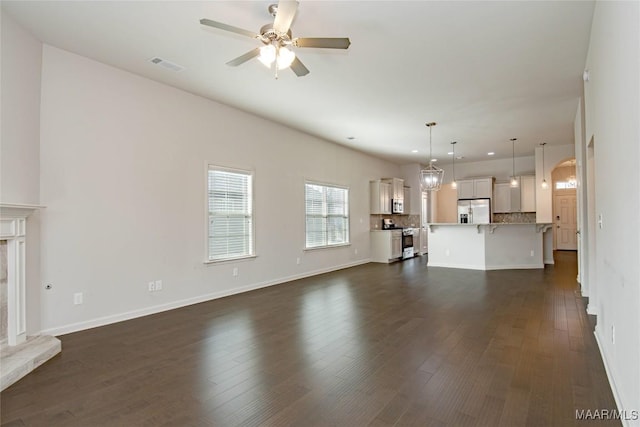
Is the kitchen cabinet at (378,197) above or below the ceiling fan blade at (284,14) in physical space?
below

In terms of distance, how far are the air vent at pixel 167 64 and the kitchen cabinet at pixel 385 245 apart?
6471 mm

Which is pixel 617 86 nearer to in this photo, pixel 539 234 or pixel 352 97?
pixel 352 97

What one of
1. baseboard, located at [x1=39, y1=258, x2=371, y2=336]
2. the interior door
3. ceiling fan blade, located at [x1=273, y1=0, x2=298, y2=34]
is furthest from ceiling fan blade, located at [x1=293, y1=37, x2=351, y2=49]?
the interior door

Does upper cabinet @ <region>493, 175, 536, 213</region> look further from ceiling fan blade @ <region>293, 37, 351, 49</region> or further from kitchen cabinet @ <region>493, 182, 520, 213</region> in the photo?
ceiling fan blade @ <region>293, 37, 351, 49</region>

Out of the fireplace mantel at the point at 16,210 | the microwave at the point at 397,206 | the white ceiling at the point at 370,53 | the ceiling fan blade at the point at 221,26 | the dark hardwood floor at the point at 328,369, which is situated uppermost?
the white ceiling at the point at 370,53

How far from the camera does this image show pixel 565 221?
12047mm

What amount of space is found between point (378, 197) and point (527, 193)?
423 cm

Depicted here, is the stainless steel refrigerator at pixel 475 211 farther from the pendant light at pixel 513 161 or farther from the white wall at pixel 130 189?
the white wall at pixel 130 189

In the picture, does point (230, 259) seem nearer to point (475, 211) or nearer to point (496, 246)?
point (496, 246)

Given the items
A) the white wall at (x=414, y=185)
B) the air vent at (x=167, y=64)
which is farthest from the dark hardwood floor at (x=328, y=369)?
the white wall at (x=414, y=185)

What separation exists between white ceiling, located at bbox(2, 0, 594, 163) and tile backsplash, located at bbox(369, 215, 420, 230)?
12.7 feet

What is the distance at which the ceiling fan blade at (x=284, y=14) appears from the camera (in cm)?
236

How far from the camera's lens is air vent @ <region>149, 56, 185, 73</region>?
150 inches

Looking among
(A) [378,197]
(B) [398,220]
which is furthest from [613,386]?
(B) [398,220]
